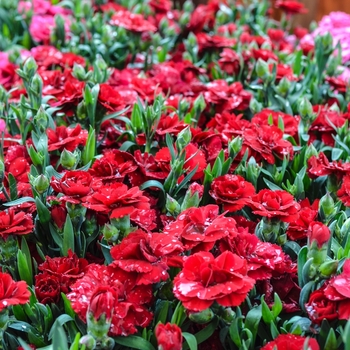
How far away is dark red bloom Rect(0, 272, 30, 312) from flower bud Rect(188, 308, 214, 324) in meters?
0.21

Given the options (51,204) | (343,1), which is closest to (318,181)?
(51,204)

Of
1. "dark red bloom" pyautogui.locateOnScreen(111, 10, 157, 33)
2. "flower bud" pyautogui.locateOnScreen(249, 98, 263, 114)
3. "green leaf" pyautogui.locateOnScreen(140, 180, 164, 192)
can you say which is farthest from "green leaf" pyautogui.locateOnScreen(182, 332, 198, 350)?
"dark red bloom" pyautogui.locateOnScreen(111, 10, 157, 33)

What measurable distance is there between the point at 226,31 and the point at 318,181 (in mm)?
1040

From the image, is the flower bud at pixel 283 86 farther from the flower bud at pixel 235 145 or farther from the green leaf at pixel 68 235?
the green leaf at pixel 68 235

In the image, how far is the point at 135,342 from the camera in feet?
2.33

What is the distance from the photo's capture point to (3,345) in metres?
0.75

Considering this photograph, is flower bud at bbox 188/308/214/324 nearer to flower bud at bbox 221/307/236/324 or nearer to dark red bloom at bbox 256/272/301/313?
flower bud at bbox 221/307/236/324

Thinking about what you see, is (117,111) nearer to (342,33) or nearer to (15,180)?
(15,180)

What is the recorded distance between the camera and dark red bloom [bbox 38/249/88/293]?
80cm

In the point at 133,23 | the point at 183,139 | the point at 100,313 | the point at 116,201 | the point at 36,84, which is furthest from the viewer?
the point at 133,23

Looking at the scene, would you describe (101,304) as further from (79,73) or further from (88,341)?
(79,73)

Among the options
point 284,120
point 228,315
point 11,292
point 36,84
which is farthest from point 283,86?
point 11,292

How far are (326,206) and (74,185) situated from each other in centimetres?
40

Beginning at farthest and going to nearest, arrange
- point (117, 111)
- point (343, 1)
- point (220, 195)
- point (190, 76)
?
point (343, 1) < point (190, 76) < point (117, 111) < point (220, 195)
